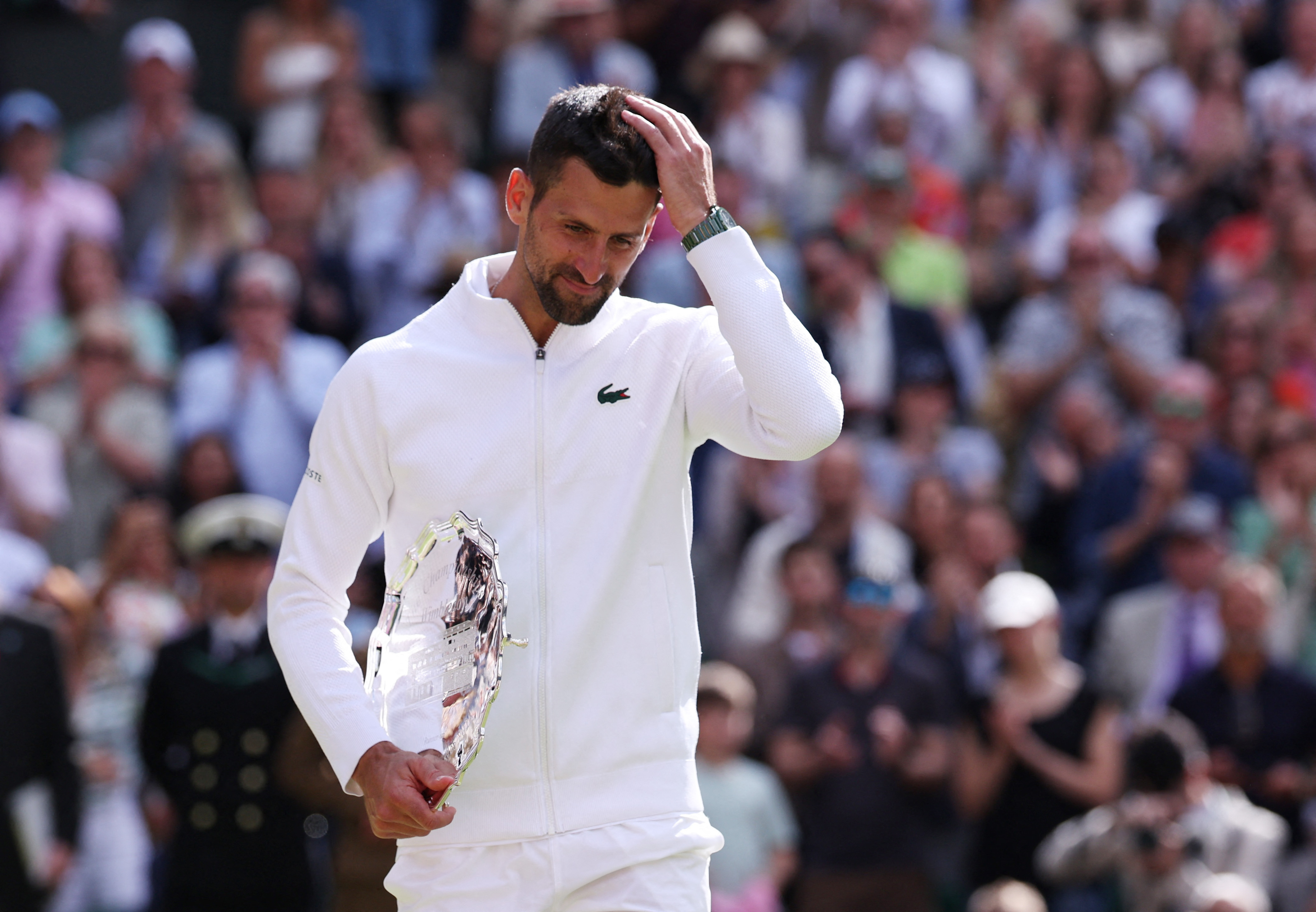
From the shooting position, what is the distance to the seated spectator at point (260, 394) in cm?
955

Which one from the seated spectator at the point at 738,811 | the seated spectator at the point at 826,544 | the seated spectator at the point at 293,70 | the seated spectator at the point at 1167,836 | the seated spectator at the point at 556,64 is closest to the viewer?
the seated spectator at the point at 1167,836

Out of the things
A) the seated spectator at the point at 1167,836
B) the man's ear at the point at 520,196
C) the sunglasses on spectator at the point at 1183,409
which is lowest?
the seated spectator at the point at 1167,836

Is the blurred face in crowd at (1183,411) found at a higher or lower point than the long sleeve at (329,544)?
higher

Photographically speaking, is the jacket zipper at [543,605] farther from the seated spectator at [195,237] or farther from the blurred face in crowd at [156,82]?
the blurred face in crowd at [156,82]

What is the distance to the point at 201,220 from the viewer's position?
36.1 ft

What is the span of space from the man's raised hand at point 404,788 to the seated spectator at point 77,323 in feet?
21.6

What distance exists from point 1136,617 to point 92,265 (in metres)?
5.44

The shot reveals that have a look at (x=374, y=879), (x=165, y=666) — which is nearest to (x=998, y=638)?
(x=374, y=879)

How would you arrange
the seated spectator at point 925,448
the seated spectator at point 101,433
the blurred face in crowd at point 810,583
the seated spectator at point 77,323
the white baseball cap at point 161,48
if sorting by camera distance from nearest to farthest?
1. the blurred face in crowd at point 810,583
2. the seated spectator at point 101,433
3. the seated spectator at point 925,448
4. the seated spectator at point 77,323
5. the white baseball cap at point 161,48

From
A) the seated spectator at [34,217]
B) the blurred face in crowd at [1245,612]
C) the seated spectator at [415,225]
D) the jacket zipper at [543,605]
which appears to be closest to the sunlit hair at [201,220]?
the seated spectator at [34,217]

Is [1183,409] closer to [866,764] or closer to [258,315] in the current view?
[866,764]

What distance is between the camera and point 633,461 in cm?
378

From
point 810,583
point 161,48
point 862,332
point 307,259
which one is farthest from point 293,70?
point 810,583

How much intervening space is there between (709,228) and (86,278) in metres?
7.16
